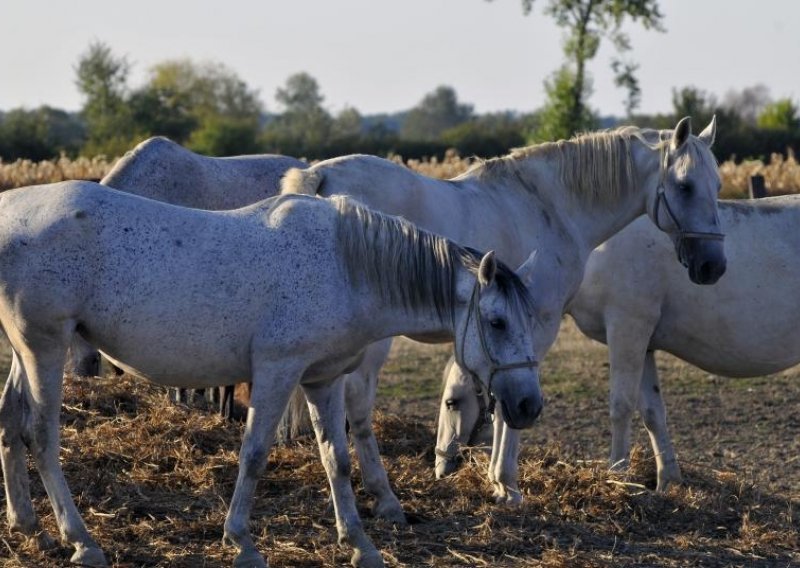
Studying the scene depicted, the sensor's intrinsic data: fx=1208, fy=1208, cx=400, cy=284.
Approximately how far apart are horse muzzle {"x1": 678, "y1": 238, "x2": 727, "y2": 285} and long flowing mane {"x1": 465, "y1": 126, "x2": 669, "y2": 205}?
53cm

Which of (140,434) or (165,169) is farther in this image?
(165,169)

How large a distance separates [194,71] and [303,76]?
80.9 ft

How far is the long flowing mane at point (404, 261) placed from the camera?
16.9ft

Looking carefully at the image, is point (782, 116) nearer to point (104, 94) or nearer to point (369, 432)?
point (104, 94)

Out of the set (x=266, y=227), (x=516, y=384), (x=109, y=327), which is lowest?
(x=516, y=384)

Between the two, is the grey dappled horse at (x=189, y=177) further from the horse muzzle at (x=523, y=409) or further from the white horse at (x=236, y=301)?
the horse muzzle at (x=523, y=409)

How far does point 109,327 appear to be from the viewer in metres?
5.12

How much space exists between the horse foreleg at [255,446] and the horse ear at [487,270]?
887 mm

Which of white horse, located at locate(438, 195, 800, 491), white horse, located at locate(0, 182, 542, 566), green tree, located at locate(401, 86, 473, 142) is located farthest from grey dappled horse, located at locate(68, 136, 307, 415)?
green tree, located at locate(401, 86, 473, 142)

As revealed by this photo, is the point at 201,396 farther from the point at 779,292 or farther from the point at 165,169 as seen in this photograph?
the point at 779,292

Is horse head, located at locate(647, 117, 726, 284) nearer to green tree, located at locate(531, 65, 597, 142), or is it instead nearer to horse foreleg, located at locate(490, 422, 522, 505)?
horse foreleg, located at locate(490, 422, 522, 505)

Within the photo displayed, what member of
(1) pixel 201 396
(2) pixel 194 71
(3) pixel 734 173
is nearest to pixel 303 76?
(2) pixel 194 71

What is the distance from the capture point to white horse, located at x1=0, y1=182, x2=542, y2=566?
506 centimetres

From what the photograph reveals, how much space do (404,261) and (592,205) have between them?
2.17 m
